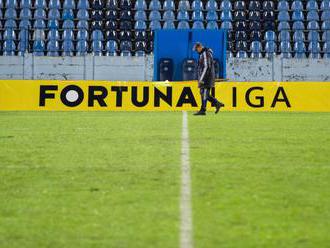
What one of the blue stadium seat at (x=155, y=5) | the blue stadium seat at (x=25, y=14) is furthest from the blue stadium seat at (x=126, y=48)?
the blue stadium seat at (x=25, y=14)

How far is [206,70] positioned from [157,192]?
454 inches

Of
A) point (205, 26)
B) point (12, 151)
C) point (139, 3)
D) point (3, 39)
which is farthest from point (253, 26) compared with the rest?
point (12, 151)

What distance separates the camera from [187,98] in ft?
66.8

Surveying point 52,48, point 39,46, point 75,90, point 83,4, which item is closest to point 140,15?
point 83,4

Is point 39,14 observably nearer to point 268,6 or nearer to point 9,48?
point 9,48

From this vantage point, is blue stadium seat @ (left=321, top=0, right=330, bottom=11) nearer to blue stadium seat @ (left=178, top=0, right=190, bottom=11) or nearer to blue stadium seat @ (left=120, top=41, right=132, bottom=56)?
blue stadium seat @ (left=178, top=0, right=190, bottom=11)

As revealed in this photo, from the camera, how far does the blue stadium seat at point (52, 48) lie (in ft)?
89.0

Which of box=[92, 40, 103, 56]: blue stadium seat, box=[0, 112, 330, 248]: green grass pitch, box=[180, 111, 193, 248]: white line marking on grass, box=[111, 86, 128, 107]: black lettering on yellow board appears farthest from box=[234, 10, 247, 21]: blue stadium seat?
box=[180, 111, 193, 248]: white line marking on grass

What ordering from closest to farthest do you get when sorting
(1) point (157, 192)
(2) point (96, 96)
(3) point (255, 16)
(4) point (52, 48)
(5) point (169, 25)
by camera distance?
(1) point (157, 192), (2) point (96, 96), (4) point (52, 48), (5) point (169, 25), (3) point (255, 16)

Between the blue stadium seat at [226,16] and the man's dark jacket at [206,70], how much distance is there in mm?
11720

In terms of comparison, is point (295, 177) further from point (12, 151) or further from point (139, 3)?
point (139, 3)

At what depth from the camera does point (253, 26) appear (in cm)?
2778

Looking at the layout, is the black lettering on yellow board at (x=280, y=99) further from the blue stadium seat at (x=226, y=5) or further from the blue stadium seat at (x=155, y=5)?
the blue stadium seat at (x=155, y=5)

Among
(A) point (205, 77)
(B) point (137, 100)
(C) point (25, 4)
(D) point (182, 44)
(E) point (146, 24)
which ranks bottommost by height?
(B) point (137, 100)
